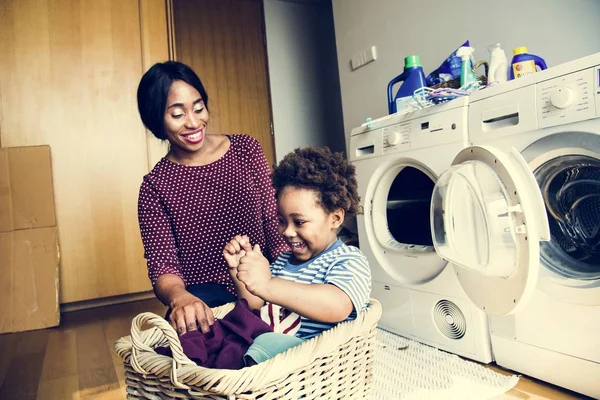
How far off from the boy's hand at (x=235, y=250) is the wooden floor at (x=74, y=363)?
762mm

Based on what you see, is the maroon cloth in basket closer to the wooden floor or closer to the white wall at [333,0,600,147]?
the wooden floor

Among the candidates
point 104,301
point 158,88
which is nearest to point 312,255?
point 158,88

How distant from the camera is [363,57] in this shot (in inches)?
94.9

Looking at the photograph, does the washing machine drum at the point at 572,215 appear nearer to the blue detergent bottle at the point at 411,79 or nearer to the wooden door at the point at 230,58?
the blue detergent bottle at the point at 411,79

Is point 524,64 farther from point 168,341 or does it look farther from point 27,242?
point 27,242

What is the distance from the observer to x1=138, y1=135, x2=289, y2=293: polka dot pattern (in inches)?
41.6

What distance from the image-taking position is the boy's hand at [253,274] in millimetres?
678

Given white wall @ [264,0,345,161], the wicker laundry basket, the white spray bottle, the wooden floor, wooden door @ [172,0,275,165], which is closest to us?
the wicker laundry basket

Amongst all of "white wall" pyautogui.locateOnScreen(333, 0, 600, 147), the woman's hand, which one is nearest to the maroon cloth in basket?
the woman's hand

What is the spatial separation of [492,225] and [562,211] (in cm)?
25

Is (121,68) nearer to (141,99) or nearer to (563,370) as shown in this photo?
(141,99)

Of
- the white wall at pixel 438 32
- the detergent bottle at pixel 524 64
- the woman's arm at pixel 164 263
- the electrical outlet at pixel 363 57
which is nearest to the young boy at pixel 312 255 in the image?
the woman's arm at pixel 164 263

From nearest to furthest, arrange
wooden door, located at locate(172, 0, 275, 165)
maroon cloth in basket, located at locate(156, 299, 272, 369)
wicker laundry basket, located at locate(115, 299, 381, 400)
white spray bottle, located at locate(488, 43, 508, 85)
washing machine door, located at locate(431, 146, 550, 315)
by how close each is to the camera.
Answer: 1. wicker laundry basket, located at locate(115, 299, 381, 400)
2. maroon cloth in basket, located at locate(156, 299, 272, 369)
3. washing machine door, located at locate(431, 146, 550, 315)
4. white spray bottle, located at locate(488, 43, 508, 85)
5. wooden door, located at locate(172, 0, 275, 165)

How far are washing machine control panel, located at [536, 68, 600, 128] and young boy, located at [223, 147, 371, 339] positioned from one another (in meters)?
0.49
